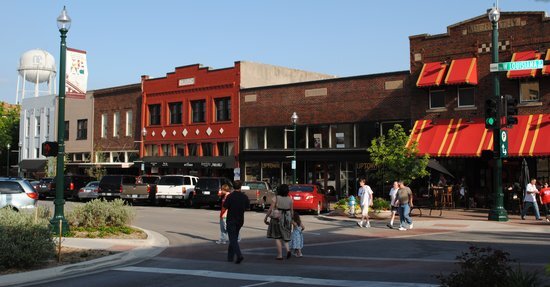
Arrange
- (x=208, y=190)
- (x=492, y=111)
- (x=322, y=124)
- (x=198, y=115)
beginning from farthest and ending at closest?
(x=198, y=115), (x=322, y=124), (x=208, y=190), (x=492, y=111)

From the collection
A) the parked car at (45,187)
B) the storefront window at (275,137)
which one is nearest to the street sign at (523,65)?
the storefront window at (275,137)

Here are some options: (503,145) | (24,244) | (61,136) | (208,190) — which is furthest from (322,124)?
(24,244)

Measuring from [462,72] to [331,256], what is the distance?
17936 mm

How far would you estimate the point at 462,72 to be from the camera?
2798 centimetres

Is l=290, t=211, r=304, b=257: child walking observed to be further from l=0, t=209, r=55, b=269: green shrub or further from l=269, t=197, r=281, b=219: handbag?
l=0, t=209, r=55, b=269: green shrub

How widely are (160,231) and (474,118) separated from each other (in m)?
16.7

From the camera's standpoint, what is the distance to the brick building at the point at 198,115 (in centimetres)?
3988

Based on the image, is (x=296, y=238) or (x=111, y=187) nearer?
(x=296, y=238)

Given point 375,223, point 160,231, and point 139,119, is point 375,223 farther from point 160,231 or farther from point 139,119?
point 139,119

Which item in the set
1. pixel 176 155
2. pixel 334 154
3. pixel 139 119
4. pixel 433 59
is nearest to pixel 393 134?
pixel 433 59

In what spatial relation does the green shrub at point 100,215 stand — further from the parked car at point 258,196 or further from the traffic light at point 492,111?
the traffic light at point 492,111

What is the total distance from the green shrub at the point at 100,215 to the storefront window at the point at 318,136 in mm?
18841

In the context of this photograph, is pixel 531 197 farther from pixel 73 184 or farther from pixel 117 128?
pixel 117 128

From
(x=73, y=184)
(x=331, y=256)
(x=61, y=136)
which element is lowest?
(x=331, y=256)
